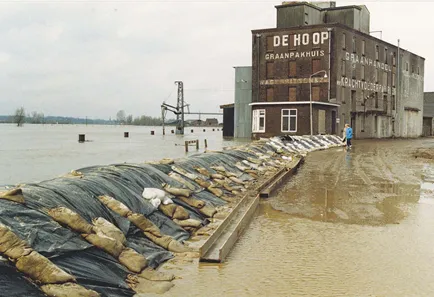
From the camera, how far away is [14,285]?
5.08 metres

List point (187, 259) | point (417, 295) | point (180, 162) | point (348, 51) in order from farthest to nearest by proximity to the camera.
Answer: point (348, 51), point (180, 162), point (187, 259), point (417, 295)

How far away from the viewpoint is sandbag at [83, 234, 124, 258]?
6.59m

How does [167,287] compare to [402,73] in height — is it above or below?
below

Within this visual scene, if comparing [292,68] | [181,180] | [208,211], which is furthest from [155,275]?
[292,68]

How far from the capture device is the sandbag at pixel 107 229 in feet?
23.0

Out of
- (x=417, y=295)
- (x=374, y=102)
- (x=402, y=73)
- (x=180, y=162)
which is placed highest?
(x=402, y=73)

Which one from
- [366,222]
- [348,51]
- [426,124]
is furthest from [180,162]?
[426,124]

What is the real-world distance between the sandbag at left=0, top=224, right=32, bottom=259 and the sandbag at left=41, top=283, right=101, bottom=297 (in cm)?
50

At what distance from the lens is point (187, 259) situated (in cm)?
732

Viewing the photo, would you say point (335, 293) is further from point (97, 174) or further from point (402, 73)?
point (402, 73)

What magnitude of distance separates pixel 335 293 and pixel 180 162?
8448 mm

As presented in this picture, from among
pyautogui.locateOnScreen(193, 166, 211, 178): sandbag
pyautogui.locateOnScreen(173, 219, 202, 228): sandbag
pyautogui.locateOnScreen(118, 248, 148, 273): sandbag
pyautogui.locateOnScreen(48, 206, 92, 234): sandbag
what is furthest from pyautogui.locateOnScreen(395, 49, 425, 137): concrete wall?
pyautogui.locateOnScreen(48, 206, 92, 234): sandbag

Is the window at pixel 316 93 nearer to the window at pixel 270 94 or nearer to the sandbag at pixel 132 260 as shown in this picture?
the window at pixel 270 94

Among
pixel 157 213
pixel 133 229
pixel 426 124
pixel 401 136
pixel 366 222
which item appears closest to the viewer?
pixel 133 229
